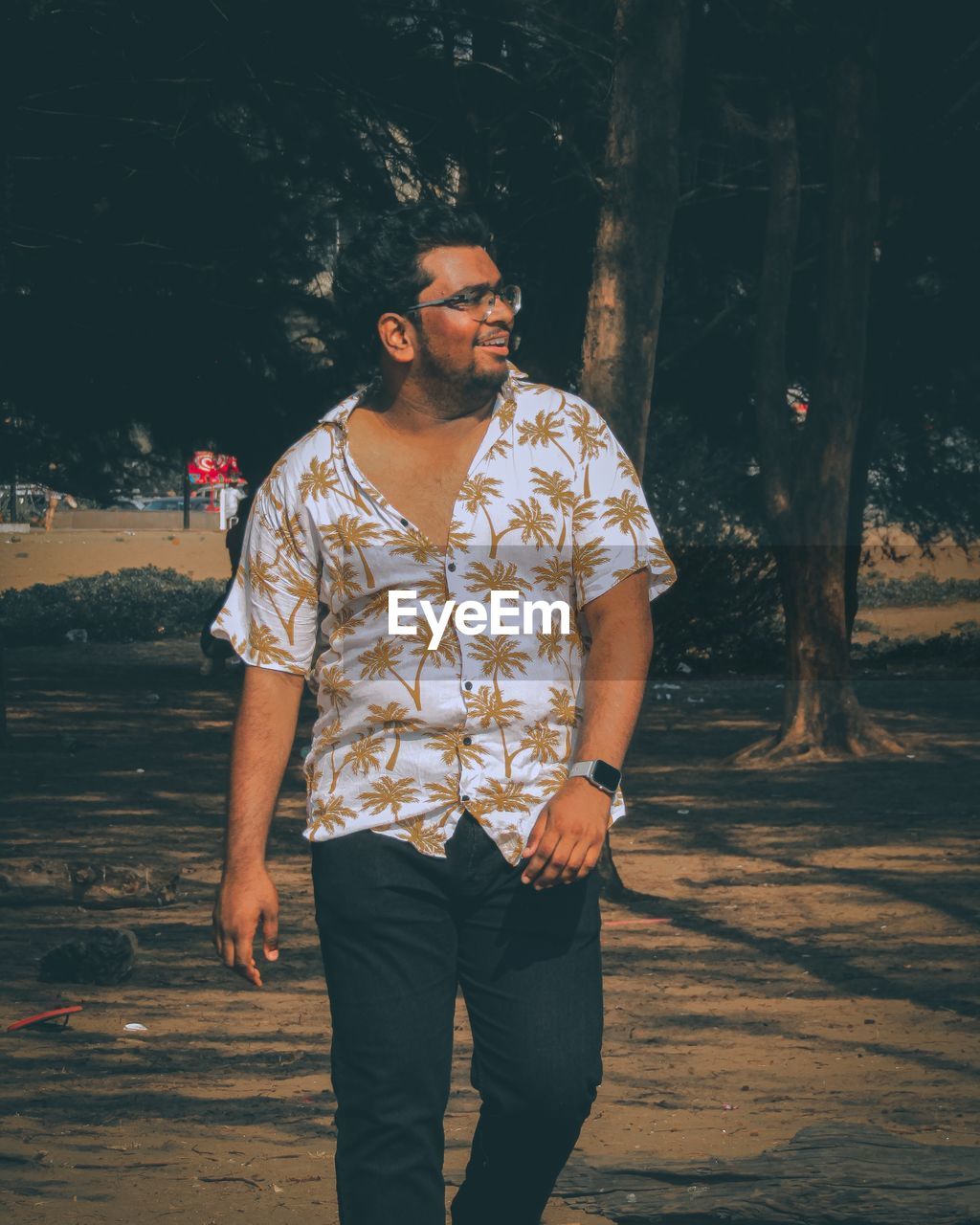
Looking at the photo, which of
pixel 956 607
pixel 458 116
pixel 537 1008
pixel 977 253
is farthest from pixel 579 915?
pixel 956 607

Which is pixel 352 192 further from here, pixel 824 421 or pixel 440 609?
pixel 440 609

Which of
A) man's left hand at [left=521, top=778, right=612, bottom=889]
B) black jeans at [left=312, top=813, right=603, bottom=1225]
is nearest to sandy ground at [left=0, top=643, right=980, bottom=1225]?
black jeans at [left=312, top=813, right=603, bottom=1225]

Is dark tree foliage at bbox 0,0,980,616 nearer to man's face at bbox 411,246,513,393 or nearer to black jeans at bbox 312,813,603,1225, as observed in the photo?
man's face at bbox 411,246,513,393

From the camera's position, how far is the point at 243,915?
3.27 metres

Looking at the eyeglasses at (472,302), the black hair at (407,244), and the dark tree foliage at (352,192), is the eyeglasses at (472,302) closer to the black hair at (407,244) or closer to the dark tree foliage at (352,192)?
the black hair at (407,244)

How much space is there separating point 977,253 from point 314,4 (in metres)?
7.94

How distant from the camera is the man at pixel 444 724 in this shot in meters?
3.21

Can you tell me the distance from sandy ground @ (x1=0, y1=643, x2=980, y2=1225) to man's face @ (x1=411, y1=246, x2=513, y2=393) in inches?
84.5

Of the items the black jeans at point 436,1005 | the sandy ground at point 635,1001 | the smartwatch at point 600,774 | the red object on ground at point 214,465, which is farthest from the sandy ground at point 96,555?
the smartwatch at point 600,774

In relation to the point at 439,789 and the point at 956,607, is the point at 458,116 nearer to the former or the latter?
the point at 439,789

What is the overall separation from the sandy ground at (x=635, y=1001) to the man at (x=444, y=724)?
1397 mm

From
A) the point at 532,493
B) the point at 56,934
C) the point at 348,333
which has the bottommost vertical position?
the point at 56,934

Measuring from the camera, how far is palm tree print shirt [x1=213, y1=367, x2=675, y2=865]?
323cm

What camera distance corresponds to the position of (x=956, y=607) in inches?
1307
